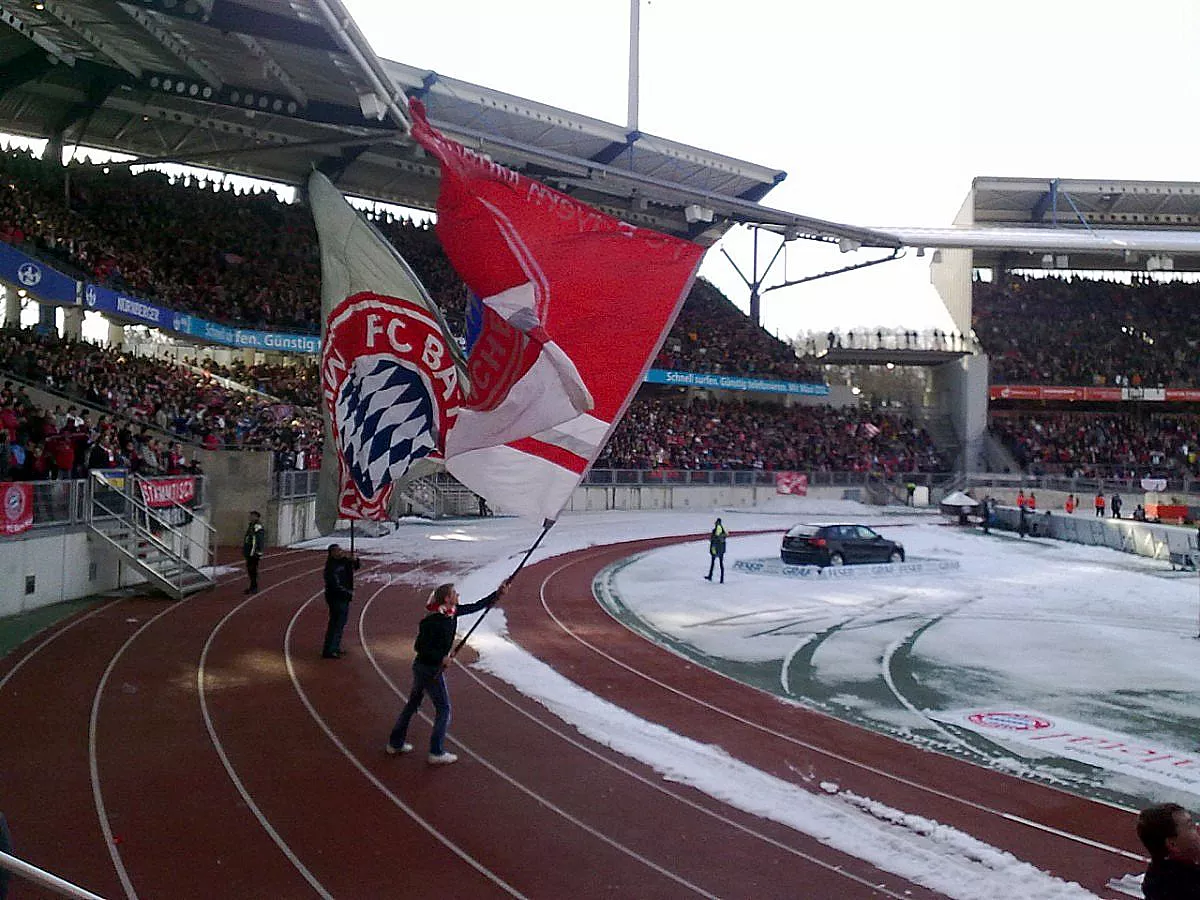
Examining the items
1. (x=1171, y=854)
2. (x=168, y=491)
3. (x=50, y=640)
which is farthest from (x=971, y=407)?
(x=1171, y=854)

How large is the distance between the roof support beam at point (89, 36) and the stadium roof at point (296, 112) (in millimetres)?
56

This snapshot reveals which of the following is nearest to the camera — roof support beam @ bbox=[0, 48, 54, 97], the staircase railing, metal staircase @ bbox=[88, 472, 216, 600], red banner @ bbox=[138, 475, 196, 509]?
the staircase railing

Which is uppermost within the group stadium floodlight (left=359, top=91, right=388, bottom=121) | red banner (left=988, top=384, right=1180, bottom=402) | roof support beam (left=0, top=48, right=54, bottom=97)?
roof support beam (left=0, top=48, right=54, bottom=97)

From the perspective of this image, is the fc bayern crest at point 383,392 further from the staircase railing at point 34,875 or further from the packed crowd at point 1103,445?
the packed crowd at point 1103,445

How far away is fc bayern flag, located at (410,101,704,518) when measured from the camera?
7.11 metres

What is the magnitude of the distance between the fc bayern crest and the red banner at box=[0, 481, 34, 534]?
9.16 m

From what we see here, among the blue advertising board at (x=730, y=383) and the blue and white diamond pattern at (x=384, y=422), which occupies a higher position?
the blue advertising board at (x=730, y=383)

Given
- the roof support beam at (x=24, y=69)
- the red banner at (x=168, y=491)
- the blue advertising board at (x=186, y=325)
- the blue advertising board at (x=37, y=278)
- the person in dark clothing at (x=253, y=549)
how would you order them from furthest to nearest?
the blue advertising board at (x=186, y=325), the roof support beam at (x=24, y=69), the blue advertising board at (x=37, y=278), the red banner at (x=168, y=491), the person in dark clothing at (x=253, y=549)

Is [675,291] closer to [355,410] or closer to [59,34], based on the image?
[355,410]

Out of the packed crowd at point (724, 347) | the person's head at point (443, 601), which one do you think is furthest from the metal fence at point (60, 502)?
the packed crowd at point (724, 347)

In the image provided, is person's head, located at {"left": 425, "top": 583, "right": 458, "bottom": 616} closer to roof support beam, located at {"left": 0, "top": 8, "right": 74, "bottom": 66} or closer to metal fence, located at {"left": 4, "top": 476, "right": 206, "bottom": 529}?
metal fence, located at {"left": 4, "top": 476, "right": 206, "bottom": 529}

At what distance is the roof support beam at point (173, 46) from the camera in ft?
88.6

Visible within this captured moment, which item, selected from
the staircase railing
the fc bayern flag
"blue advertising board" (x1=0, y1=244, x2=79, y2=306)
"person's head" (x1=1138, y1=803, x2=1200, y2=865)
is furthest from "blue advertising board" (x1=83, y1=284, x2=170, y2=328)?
"person's head" (x1=1138, y1=803, x2=1200, y2=865)

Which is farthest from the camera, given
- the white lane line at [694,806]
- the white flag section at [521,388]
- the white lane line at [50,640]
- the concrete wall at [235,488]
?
the concrete wall at [235,488]
